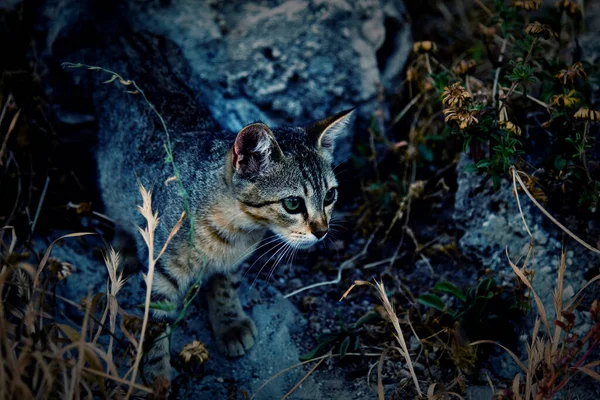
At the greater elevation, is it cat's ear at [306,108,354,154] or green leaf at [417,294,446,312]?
cat's ear at [306,108,354,154]

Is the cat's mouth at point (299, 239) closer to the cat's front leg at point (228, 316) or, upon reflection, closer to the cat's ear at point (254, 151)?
the cat's ear at point (254, 151)

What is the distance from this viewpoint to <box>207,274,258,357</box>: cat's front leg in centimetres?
367

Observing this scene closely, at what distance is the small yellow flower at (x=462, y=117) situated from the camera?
3172 mm

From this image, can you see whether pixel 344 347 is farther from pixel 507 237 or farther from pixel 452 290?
pixel 507 237

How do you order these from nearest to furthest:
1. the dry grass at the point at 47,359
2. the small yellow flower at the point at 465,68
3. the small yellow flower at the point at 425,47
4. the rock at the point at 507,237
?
the dry grass at the point at 47,359, the rock at the point at 507,237, the small yellow flower at the point at 465,68, the small yellow flower at the point at 425,47

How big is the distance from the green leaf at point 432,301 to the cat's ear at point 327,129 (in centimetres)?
110

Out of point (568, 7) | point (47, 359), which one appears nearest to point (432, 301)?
point (568, 7)

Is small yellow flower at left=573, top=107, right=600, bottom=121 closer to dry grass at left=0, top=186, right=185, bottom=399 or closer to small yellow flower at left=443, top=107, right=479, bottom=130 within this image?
small yellow flower at left=443, top=107, right=479, bottom=130

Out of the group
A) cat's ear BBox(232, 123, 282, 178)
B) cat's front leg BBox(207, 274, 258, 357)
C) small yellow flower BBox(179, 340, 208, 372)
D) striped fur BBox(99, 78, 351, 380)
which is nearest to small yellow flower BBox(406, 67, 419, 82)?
striped fur BBox(99, 78, 351, 380)

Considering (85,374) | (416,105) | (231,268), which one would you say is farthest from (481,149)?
(85,374)

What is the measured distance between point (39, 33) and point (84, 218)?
151 cm

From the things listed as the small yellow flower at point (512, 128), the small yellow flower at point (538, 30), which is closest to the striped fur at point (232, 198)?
the small yellow flower at point (512, 128)

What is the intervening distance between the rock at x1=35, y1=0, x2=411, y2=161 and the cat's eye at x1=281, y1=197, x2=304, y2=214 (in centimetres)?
131

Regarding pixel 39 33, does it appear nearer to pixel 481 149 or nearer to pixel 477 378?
pixel 481 149
